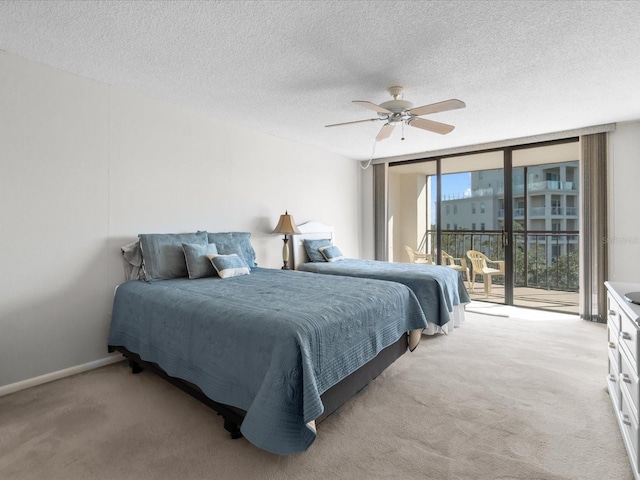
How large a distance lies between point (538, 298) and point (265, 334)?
18.5ft

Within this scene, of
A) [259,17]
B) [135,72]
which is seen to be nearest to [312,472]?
[259,17]

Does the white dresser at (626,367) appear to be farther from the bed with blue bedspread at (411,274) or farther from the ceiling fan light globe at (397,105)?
the ceiling fan light globe at (397,105)

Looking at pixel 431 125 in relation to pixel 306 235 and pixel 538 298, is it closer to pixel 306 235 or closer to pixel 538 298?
pixel 306 235

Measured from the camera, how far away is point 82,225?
2.81m

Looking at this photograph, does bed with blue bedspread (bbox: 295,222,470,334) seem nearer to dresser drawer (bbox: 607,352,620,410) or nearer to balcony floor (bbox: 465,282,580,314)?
dresser drawer (bbox: 607,352,620,410)

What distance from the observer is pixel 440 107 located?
8.42 feet

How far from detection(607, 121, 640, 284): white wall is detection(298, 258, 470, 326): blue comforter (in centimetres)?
197

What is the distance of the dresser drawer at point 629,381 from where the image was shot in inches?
60.5

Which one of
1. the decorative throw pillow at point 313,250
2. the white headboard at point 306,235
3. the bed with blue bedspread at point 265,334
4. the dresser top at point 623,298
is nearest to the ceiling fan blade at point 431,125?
the bed with blue bedspread at point 265,334

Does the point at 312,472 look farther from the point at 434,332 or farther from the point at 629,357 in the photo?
the point at 434,332

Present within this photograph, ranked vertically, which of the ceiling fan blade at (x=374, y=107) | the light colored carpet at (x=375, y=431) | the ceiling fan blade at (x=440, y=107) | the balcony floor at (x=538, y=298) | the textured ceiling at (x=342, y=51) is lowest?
the light colored carpet at (x=375, y=431)

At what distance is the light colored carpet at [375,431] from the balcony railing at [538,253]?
→ 346 centimetres

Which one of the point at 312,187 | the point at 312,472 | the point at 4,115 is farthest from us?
the point at 312,187

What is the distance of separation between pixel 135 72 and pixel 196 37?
0.86m
